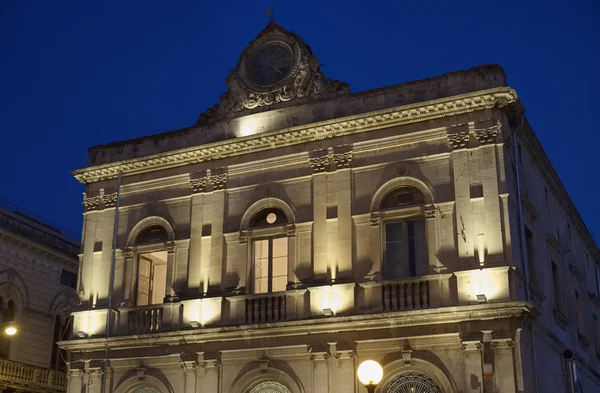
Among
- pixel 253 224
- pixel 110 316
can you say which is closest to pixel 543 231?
pixel 253 224

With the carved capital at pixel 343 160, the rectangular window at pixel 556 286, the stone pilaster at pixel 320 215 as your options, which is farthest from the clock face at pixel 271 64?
the rectangular window at pixel 556 286

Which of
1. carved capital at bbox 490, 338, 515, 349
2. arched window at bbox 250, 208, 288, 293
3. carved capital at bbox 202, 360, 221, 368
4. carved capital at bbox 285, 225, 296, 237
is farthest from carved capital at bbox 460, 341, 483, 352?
carved capital at bbox 202, 360, 221, 368

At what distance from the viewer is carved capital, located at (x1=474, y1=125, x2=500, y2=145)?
21922 millimetres

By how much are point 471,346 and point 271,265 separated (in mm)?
6881

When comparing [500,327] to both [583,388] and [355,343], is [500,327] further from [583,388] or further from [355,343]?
[583,388]

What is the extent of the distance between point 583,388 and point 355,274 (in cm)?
1022

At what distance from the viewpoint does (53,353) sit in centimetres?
3488

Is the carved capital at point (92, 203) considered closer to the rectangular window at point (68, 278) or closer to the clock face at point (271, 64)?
the clock face at point (271, 64)

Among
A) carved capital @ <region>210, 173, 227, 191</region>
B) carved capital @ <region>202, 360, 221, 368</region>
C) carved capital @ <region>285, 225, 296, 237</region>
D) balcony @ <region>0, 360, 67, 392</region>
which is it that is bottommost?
carved capital @ <region>202, 360, 221, 368</region>

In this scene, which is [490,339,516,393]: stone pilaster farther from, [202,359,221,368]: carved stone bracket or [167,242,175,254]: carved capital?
[167,242,175,254]: carved capital

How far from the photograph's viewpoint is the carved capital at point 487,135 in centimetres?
2192

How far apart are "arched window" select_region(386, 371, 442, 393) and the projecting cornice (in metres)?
7.38

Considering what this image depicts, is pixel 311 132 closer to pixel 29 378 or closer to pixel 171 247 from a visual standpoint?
pixel 171 247

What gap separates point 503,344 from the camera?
1997cm
